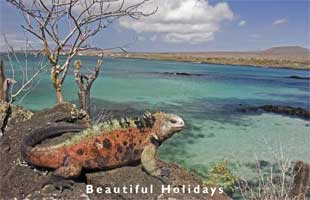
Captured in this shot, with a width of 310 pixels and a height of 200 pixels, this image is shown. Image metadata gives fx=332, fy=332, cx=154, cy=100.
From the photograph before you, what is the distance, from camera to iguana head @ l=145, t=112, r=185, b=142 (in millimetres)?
2713

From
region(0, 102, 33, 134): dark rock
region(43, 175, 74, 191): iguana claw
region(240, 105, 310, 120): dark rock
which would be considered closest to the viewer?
region(43, 175, 74, 191): iguana claw

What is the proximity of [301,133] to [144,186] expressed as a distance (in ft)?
39.2

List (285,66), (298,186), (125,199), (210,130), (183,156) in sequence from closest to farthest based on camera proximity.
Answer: (125,199) < (298,186) < (183,156) < (210,130) < (285,66)

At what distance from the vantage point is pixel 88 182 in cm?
270

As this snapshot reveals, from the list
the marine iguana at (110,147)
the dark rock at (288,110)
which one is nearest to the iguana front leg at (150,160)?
the marine iguana at (110,147)

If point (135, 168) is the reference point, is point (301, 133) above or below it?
below

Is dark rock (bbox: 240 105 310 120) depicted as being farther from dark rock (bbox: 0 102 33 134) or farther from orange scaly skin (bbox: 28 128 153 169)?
orange scaly skin (bbox: 28 128 153 169)

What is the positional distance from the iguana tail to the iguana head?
101 centimetres

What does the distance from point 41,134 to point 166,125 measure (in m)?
1.19

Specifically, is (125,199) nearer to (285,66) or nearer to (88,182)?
(88,182)

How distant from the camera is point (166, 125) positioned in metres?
2.73

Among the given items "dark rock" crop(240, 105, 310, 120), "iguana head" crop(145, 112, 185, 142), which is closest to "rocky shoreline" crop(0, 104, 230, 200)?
"iguana head" crop(145, 112, 185, 142)

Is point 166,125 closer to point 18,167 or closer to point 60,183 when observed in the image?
point 60,183

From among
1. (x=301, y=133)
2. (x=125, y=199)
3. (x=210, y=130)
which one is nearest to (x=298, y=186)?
(x=125, y=199)
